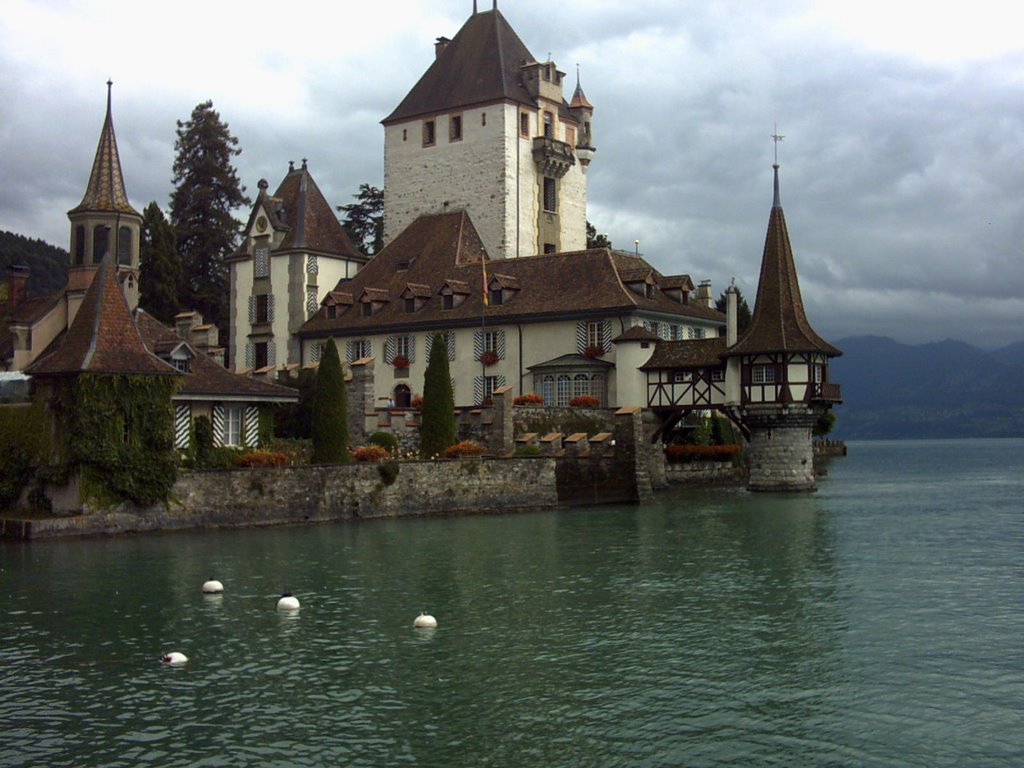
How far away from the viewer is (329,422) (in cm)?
4631

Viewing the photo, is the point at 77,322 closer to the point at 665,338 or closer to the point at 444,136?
the point at 665,338

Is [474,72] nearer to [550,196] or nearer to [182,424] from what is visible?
[550,196]

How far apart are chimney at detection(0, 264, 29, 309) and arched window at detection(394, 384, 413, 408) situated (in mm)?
19665

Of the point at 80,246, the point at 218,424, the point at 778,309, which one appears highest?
the point at 80,246

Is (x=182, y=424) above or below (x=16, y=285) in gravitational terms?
below

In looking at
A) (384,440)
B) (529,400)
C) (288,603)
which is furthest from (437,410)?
(288,603)

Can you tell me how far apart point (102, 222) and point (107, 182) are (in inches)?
65.0

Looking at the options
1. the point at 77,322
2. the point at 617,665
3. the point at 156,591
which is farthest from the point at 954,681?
the point at 77,322

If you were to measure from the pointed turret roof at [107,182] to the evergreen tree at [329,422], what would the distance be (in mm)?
10542

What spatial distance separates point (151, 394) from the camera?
128 ft

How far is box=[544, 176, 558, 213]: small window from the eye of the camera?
250 feet

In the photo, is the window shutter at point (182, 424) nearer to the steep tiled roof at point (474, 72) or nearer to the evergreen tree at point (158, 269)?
the evergreen tree at point (158, 269)

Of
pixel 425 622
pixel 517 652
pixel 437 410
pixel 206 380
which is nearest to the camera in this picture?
pixel 517 652

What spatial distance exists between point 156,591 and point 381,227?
68.2 meters
